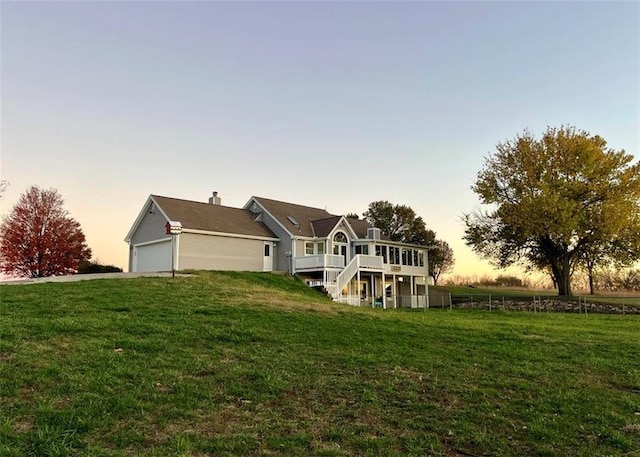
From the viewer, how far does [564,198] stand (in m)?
31.2

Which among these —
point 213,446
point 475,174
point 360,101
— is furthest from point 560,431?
point 475,174

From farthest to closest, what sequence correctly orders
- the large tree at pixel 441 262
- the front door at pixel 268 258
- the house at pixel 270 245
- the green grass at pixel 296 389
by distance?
the large tree at pixel 441 262
the front door at pixel 268 258
the house at pixel 270 245
the green grass at pixel 296 389

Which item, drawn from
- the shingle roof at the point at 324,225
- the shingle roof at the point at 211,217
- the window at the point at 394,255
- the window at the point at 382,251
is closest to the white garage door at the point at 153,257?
the shingle roof at the point at 211,217

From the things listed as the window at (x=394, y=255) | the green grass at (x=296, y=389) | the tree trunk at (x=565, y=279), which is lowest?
the green grass at (x=296, y=389)

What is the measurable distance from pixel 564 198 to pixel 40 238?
1535 inches

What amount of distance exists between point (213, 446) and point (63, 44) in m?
15.5

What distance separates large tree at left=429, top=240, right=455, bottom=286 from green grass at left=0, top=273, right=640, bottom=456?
156 feet

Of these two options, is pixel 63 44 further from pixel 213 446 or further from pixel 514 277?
pixel 514 277

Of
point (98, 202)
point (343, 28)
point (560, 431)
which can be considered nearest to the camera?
point (560, 431)

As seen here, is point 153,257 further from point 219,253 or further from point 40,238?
point 40,238

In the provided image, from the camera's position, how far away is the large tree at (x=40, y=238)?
121 feet

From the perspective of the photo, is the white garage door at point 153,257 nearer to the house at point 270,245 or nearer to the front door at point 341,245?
the house at point 270,245

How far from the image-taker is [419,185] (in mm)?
27609

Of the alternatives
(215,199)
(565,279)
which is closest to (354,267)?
(215,199)
